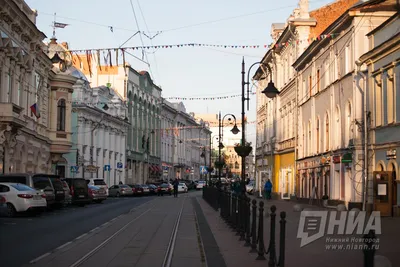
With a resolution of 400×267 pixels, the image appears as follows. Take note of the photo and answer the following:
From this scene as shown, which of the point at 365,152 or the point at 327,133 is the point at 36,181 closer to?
the point at 365,152

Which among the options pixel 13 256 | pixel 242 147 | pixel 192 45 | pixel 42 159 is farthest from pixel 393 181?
pixel 42 159

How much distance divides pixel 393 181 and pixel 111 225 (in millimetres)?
12761

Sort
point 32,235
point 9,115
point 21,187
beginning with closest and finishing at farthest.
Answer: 1. point 32,235
2. point 21,187
3. point 9,115

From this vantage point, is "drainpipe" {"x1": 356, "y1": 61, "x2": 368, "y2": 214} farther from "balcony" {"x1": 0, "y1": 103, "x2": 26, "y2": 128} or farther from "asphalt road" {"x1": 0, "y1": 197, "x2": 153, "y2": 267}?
"balcony" {"x1": 0, "y1": 103, "x2": 26, "y2": 128}

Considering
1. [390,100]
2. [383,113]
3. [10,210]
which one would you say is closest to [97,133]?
[10,210]

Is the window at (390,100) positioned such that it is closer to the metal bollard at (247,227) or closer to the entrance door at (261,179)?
the metal bollard at (247,227)

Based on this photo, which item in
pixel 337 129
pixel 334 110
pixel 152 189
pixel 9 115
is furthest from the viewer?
pixel 152 189

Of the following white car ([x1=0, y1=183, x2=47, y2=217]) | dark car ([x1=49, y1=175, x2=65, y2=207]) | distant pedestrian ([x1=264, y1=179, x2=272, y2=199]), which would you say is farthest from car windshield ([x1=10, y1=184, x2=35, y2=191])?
distant pedestrian ([x1=264, y1=179, x2=272, y2=199])

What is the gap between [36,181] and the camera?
32.0m

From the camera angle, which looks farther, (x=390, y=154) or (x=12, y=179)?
(x=12, y=179)

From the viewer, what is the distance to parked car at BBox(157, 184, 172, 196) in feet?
241

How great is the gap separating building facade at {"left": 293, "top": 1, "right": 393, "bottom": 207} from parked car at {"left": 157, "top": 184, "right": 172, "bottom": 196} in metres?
28.6

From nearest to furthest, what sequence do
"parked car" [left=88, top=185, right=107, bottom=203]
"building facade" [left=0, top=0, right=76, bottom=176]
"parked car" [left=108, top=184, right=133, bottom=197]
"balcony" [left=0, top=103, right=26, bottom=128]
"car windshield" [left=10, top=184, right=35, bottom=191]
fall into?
1. "car windshield" [left=10, top=184, right=35, bottom=191]
2. "balcony" [left=0, top=103, right=26, bottom=128]
3. "building facade" [left=0, top=0, right=76, bottom=176]
4. "parked car" [left=88, top=185, right=107, bottom=203]
5. "parked car" [left=108, top=184, right=133, bottom=197]

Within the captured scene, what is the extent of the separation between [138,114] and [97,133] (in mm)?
21277
